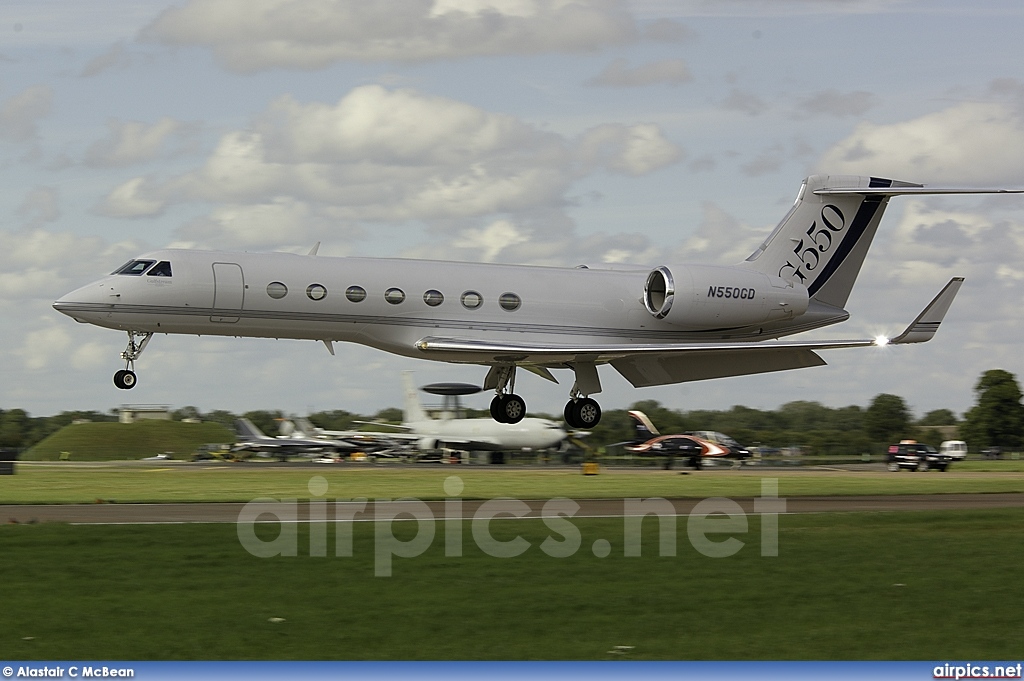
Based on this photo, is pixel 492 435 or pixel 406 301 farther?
pixel 492 435

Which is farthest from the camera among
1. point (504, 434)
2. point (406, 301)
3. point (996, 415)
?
point (996, 415)

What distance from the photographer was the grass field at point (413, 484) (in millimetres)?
28203

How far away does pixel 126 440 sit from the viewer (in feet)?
213

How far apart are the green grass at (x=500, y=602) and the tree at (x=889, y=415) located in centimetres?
6051

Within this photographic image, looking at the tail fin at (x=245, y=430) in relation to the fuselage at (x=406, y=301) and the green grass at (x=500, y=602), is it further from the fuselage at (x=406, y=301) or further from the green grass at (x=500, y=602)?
the green grass at (x=500, y=602)

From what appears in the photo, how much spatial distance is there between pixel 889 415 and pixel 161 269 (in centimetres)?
6116

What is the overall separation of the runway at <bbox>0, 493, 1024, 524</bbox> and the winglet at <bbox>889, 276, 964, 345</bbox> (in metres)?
3.59

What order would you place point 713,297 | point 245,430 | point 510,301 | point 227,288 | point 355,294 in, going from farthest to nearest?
point 245,430 < point 713,297 < point 510,301 < point 355,294 < point 227,288

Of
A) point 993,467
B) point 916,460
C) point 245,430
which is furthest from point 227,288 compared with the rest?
point 993,467

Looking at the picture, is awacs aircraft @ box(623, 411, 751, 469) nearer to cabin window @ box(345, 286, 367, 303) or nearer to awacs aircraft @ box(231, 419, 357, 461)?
awacs aircraft @ box(231, 419, 357, 461)

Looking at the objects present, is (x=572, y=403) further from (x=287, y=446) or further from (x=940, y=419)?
(x=940, y=419)

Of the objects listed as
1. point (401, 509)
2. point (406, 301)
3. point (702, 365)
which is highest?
point (406, 301)

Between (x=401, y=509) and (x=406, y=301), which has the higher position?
(x=406, y=301)

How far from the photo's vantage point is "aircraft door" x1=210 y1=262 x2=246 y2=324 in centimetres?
2477
